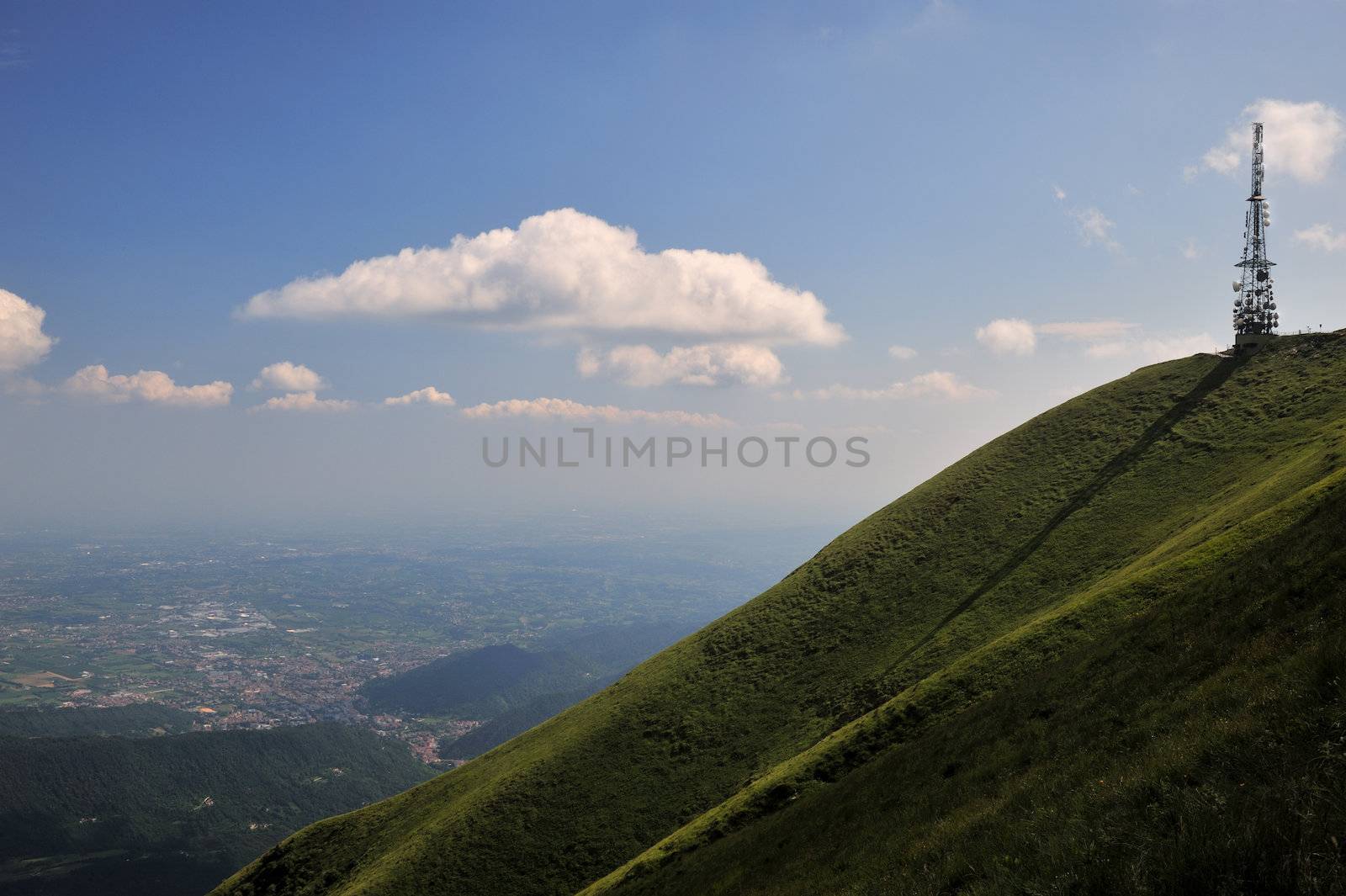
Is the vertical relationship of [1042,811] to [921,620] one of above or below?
above

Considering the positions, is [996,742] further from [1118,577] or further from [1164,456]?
[1164,456]

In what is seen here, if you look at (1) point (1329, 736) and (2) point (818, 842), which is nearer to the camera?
(1) point (1329, 736)

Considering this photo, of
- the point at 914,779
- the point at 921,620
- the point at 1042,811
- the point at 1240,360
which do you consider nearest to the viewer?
the point at 1042,811

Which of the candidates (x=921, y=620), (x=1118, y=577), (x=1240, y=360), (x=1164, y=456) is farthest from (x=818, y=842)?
(x=1240, y=360)

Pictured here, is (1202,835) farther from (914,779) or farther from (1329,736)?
(914,779)

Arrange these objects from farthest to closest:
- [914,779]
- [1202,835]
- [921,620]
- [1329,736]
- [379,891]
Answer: [921,620]
[379,891]
[914,779]
[1329,736]
[1202,835]

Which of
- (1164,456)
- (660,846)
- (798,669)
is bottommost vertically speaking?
(660,846)

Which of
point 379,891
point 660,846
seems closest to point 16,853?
point 379,891
